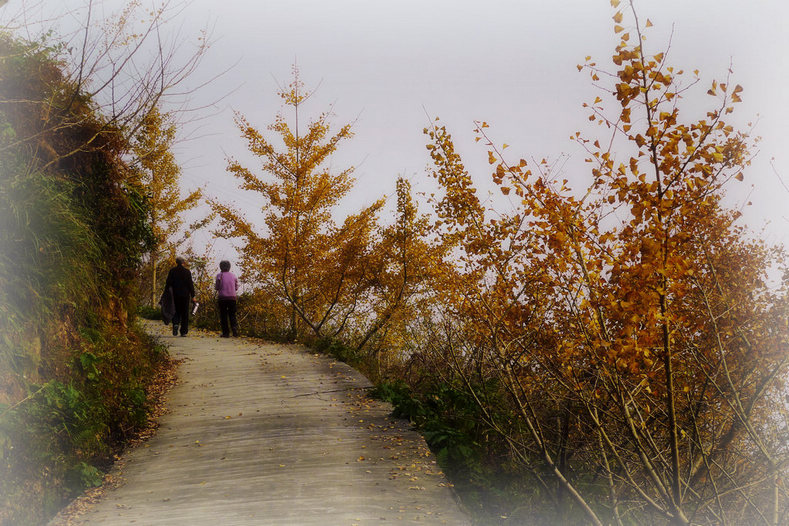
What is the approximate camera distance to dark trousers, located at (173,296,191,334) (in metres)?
14.9

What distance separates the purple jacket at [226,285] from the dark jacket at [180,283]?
1.97ft

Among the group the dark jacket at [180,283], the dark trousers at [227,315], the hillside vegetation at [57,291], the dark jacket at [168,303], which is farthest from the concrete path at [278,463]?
the dark trousers at [227,315]

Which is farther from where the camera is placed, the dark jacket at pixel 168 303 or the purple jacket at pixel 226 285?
the purple jacket at pixel 226 285

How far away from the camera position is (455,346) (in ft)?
24.5

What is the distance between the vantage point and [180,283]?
14.6 meters

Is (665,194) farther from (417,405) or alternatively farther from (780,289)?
(417,405)

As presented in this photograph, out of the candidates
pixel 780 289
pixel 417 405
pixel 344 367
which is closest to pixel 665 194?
pixel 780 289

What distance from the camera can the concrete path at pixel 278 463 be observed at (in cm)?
540

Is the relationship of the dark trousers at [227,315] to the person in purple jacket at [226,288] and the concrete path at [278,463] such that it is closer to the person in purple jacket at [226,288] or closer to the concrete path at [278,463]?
the person in purple jacket at [226,288]

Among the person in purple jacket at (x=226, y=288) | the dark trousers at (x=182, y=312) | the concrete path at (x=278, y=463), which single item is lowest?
the concrete path at (x=278, y=463)

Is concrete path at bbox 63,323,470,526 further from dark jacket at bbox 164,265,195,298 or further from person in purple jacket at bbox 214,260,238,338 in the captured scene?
person in purple jacket at bbox 214,260,238,338

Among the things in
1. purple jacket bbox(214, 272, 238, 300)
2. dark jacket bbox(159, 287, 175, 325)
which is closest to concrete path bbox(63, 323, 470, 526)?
purple jacket bbox(214, 272, 238, 300)

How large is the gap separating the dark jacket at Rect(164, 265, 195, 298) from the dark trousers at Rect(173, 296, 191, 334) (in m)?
0.23

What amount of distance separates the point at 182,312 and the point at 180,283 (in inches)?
43.6
